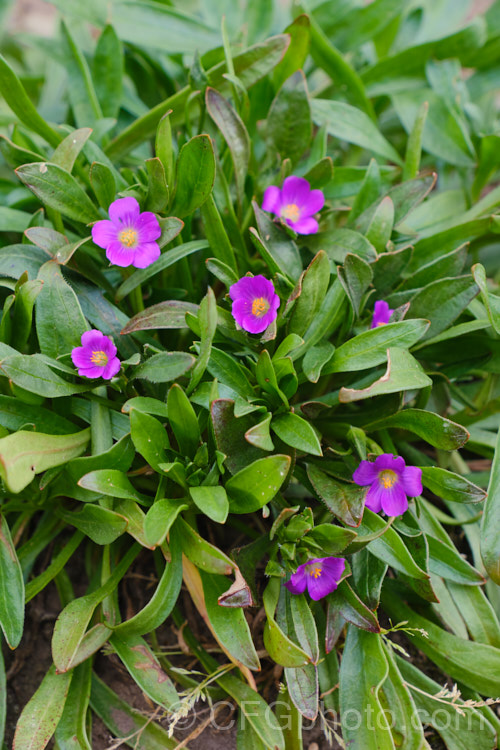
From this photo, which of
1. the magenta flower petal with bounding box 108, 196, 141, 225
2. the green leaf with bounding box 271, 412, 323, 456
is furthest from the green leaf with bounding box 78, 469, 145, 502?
the magenta flower petal with bounding box 108, 196, 141, 225

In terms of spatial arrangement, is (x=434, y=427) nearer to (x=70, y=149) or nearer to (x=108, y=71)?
(x=70, y=149)

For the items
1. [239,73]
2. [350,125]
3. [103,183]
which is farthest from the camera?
[350,125]

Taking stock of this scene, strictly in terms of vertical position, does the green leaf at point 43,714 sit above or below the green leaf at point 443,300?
below

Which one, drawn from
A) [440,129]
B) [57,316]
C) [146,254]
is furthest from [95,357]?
[440,129]

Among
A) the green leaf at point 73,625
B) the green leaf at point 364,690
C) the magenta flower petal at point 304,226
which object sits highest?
the magenta flower petal at point 304,226

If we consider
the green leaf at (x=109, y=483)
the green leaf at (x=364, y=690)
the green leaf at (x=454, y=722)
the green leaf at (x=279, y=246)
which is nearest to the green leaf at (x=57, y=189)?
the green leaf at (x=279, y=246)

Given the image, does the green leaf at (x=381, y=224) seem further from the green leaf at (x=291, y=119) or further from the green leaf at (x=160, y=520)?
the green leaf at (x=160, y=520)

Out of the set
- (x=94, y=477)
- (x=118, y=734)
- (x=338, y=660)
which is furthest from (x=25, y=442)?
(x=338, y=660)
